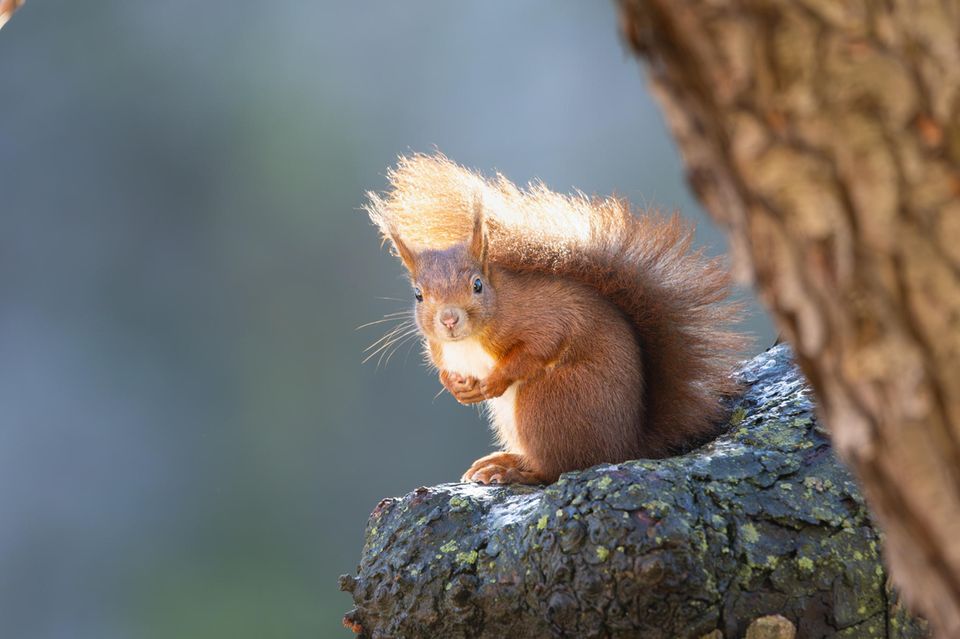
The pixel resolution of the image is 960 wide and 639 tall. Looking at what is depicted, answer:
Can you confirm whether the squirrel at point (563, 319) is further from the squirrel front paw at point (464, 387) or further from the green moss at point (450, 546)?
the green moss at point (450, 546)

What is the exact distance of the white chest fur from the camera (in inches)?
74.5

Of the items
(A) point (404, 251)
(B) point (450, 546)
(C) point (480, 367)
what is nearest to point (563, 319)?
(C) point (480, 367)

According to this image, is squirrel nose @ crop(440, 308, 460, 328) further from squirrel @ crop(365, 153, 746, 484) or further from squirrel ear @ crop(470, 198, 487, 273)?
squirrel ear @ crop(470, 198, 487, 273)

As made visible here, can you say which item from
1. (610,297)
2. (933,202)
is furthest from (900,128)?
(610,297)

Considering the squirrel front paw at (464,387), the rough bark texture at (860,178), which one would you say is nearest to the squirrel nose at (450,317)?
the squirrel front paw at (464,387)

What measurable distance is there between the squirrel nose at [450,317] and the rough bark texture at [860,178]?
127 cm

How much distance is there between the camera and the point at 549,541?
1.28 metres

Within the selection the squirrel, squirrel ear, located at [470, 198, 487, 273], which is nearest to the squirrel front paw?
the squirrel

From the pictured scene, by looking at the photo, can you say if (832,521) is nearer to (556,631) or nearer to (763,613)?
(763,613)

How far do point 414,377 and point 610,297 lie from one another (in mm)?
2350

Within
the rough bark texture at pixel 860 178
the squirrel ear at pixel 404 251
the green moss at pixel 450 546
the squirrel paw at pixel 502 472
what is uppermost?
the squirrel ear at pixel 404 251

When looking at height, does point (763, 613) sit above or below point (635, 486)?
below

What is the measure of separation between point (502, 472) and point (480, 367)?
251mm

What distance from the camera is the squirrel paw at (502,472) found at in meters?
1.71
